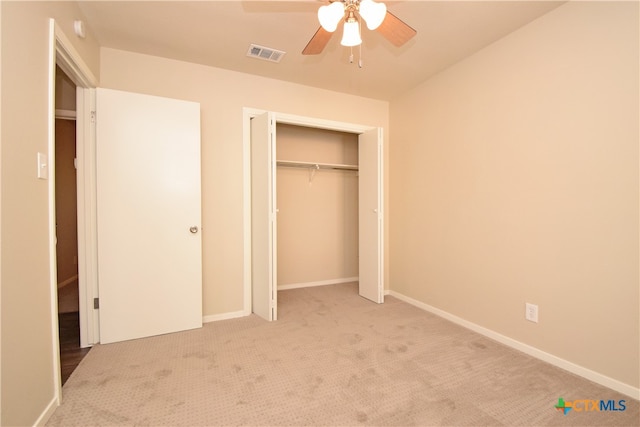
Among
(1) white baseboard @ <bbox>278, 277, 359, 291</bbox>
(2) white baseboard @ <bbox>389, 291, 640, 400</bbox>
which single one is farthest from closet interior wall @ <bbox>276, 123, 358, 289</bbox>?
(2) white baseboard @ <bbox>389, 291, 640, 400</bbox>

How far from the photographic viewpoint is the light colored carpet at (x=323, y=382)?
1593 millimetres

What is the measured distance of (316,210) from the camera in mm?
4223

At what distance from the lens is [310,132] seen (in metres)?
4.16

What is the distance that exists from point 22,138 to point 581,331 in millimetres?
3409

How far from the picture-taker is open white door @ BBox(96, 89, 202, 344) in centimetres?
243

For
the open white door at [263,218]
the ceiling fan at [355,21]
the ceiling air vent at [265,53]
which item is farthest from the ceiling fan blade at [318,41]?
the open white door at [263,218]

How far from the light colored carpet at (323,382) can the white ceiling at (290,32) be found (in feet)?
7.80

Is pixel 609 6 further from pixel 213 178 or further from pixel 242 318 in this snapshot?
pixel 242 318

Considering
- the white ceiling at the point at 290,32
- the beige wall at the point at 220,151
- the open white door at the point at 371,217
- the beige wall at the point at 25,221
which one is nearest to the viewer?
the beige wall at the point at 25,221

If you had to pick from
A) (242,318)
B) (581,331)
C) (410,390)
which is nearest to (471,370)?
(410,390)

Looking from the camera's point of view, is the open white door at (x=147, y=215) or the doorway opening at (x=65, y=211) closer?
the open white door at (x=147, y=215)

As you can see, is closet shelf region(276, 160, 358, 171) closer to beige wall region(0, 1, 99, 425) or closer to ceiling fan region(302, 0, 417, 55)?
ceiling fan region(302, 0, 417, 55)

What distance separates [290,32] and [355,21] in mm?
937

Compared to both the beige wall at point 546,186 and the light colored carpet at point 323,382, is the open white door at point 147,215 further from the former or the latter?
the beige wall at point 546,186
